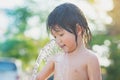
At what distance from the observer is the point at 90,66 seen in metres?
3.20

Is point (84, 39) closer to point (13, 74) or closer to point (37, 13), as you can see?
point (13, 74)

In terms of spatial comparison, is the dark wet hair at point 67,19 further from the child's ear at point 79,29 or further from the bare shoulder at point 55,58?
the bare shoulder at point 55,58

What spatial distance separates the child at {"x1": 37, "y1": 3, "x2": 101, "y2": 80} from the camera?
10.4 feet

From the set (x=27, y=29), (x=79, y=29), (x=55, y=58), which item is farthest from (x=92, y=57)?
(x=27, y=29)

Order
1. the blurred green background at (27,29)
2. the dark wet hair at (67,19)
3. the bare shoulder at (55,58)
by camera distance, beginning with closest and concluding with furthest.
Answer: the dark wet hair at (67,19)
the bare shoulder at (55,58)
the blurred green background at (27,29)

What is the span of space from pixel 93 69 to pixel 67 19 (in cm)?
33

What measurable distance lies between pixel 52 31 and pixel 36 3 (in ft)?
71.1

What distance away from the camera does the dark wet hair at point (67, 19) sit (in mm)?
3170

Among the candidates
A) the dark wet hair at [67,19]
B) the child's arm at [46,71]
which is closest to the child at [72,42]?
the dark wet hair at [67,19]

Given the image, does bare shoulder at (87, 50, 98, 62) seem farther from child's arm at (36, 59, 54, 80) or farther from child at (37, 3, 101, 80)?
child's arm at (36, 59, 54, 80)

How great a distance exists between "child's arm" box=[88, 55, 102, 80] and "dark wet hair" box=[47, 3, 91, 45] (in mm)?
185

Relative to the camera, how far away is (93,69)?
3.19 metres

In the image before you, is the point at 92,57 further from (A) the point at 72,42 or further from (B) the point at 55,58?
→ (B) the point at 55,58

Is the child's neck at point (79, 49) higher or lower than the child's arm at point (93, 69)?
higher
